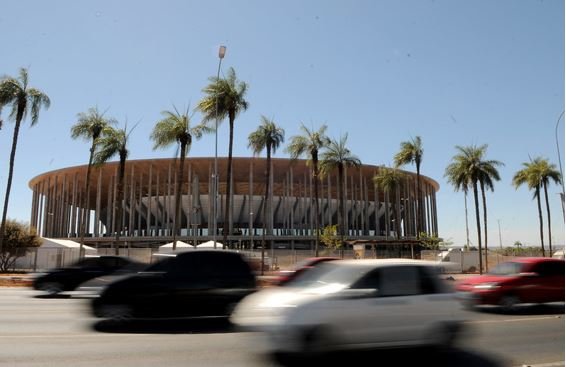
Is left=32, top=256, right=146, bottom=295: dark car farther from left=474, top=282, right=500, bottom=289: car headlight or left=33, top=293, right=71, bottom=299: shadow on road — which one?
left=474, top=282, right=500, bottom=289: car headlight

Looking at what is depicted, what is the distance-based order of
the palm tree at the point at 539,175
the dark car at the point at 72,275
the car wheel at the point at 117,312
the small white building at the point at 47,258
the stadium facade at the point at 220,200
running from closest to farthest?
the car wheel at the point at 117,312
the dark car at the point at 72,275
the small white building at the point at 47,258
the palm tree at the point at 539,175
the stadium facade at the point at 220,200

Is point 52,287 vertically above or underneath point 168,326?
above

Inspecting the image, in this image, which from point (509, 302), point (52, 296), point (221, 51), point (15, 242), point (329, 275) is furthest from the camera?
point (15, 242)

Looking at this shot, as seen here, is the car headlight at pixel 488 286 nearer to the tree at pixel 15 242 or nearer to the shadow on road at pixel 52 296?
the shadow on road at pixel 52 296

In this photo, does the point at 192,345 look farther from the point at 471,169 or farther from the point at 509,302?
the point at 471,169

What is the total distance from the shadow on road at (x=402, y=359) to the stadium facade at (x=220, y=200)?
5388 centimetres

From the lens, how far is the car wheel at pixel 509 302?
13.7m

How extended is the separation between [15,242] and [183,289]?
112 feet

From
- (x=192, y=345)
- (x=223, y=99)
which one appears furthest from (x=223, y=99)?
(x=192, y=345)

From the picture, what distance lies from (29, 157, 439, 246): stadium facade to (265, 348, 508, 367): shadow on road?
177ft

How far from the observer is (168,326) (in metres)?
10.6

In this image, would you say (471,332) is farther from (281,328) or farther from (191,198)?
(191,198)

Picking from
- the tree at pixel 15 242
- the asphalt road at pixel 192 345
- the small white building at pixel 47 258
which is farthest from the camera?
the tree at pixel 15 242

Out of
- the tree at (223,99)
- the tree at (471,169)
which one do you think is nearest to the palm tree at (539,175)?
the tree at (471,169)
